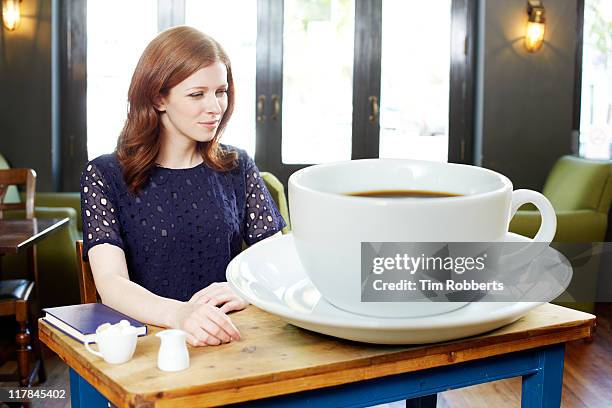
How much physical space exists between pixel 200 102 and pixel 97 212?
12.0 inches

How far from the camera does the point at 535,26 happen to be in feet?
16.8

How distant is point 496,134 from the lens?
17.3ft

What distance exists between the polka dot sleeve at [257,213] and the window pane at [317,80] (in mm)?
3376

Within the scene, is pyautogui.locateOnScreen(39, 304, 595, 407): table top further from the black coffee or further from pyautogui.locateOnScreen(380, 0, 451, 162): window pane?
pyautogui.locateOnScreen(380, 0, 451, 162): window pane

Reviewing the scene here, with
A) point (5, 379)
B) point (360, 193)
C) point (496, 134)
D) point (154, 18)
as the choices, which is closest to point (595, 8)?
point (496, 134)

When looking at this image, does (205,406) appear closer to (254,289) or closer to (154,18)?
(254,289)

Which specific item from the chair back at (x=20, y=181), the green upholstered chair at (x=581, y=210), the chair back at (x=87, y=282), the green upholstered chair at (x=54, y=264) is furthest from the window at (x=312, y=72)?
the chair back at (x=87, y=282)

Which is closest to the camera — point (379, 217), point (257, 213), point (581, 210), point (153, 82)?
point (379, 217)

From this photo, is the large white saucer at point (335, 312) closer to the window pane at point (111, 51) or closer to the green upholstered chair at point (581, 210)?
the green upholstered chair at point (581, 210)

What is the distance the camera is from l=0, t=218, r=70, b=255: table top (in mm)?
2969

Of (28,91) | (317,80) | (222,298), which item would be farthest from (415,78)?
(222,298)

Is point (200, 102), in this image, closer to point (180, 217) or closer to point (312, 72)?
point (180, 217)

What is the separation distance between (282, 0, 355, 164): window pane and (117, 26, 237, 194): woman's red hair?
11.3 feet

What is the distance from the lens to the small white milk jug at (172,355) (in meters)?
0.83
